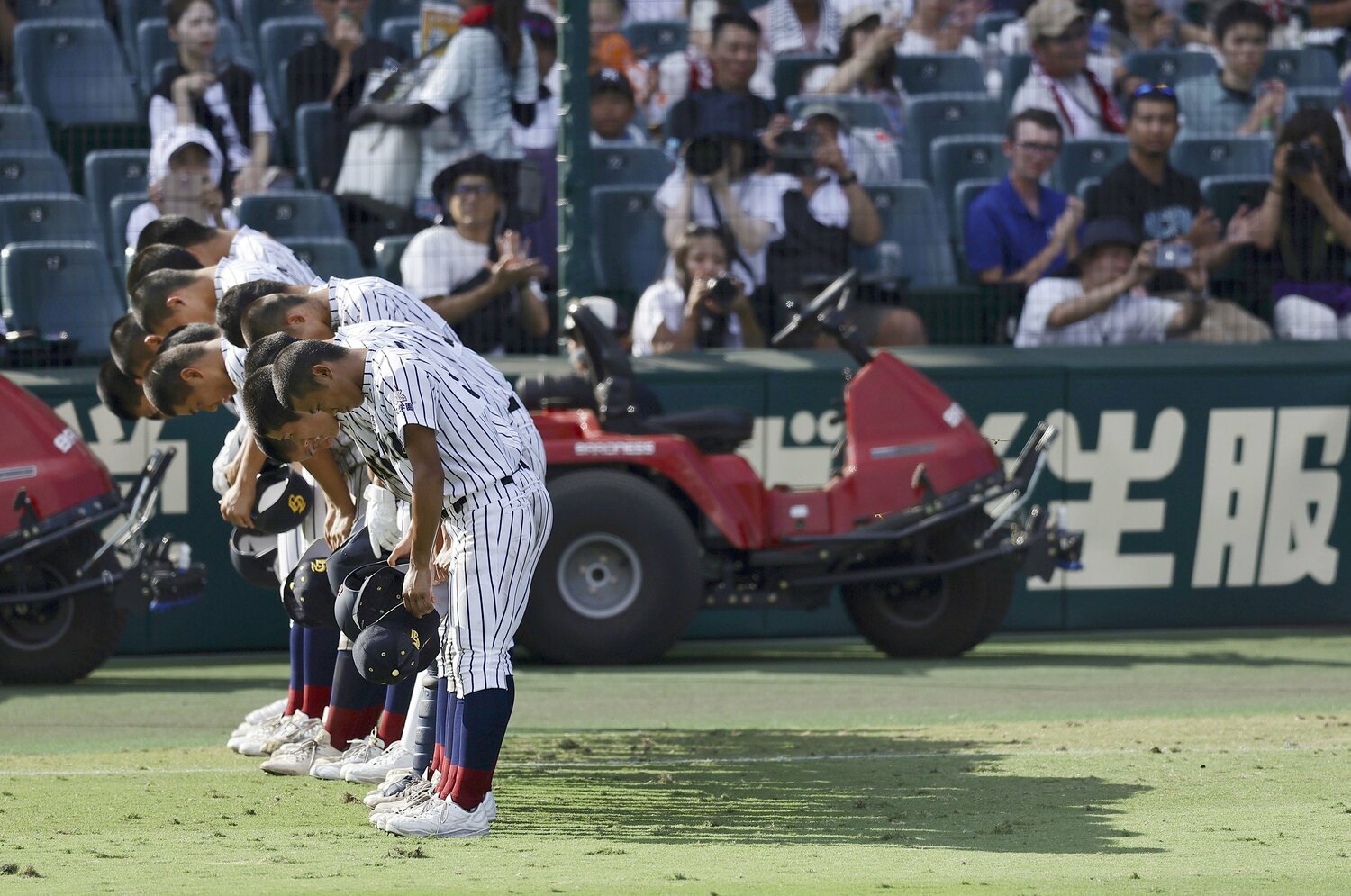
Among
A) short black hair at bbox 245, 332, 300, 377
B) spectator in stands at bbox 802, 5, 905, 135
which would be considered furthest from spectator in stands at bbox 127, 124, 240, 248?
short black hair at bbox 245, 332, 300, 377

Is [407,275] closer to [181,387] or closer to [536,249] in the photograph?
[536,249]

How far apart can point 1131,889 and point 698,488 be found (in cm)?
547

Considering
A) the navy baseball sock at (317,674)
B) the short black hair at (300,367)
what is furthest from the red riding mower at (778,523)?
the short black hair at (300,367)

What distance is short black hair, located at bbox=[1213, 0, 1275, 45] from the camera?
13102 millimetres

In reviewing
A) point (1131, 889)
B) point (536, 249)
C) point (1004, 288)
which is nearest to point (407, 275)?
point (536, 249)

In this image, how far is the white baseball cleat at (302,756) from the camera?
6727 mm

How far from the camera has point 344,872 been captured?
16.5 feet

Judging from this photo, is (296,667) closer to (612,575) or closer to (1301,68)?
(612,575)

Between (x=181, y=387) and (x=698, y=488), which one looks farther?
(x=698, y=488)

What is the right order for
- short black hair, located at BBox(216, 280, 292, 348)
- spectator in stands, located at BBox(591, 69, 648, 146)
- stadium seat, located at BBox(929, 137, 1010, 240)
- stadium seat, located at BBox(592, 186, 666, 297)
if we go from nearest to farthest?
short black hair, located at BBox(216, 280, 292, 348) → stadium seat, located at BBox(592, 186, 666, 297) → spectator in stands, located at BBox(591, 69, 648, 146) → stadium seat, located at BBox(929, 137, 1010, 240)

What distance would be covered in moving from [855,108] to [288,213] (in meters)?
3.43

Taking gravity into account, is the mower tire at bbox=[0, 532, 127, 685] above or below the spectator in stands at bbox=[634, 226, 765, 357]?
below

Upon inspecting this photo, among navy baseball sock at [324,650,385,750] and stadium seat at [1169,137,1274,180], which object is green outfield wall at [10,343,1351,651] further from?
navy baseball sock at [324,650,385,750]

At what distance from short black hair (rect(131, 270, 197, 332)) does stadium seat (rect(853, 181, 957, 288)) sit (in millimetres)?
4964
